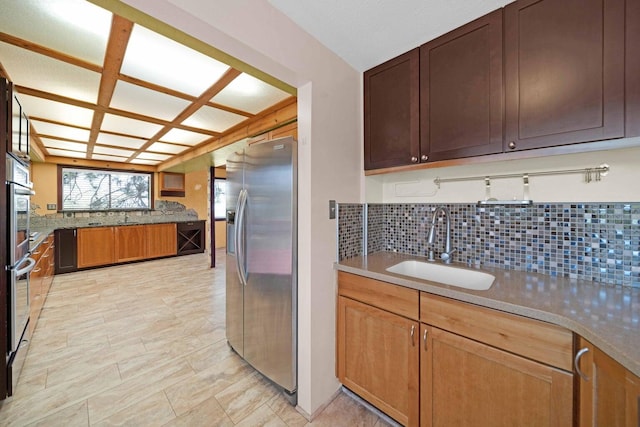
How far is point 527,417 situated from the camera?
1.00m

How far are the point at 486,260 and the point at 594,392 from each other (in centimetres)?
90

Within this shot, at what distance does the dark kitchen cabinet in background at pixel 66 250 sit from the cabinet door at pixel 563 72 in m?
6.80

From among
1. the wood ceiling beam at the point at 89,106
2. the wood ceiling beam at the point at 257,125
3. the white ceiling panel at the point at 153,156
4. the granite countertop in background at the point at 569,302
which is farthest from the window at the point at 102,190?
the granite countertop in background at the point at 569,302

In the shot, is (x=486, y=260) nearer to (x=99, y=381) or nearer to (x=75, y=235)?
(x=99, y=381)

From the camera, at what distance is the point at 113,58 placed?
169 centimetres

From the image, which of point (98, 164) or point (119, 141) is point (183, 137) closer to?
point (119, 141)

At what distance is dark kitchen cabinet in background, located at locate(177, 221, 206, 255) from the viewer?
6.30 m

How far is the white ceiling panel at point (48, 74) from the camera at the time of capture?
167 centimetres

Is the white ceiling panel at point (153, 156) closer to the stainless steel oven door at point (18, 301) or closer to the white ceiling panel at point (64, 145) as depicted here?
the white ceiling panel at point (64, 145)

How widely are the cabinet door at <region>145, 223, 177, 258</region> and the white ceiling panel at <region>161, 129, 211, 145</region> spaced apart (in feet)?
9.54

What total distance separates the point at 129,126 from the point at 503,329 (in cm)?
416

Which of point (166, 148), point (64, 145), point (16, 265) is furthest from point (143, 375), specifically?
point (64, 145)

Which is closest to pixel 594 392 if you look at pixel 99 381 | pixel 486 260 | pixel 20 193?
pixel 486 260

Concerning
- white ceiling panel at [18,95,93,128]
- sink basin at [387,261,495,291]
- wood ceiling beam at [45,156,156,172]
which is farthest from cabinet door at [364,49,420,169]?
wood ceiling beam at [45,156,156,172]
